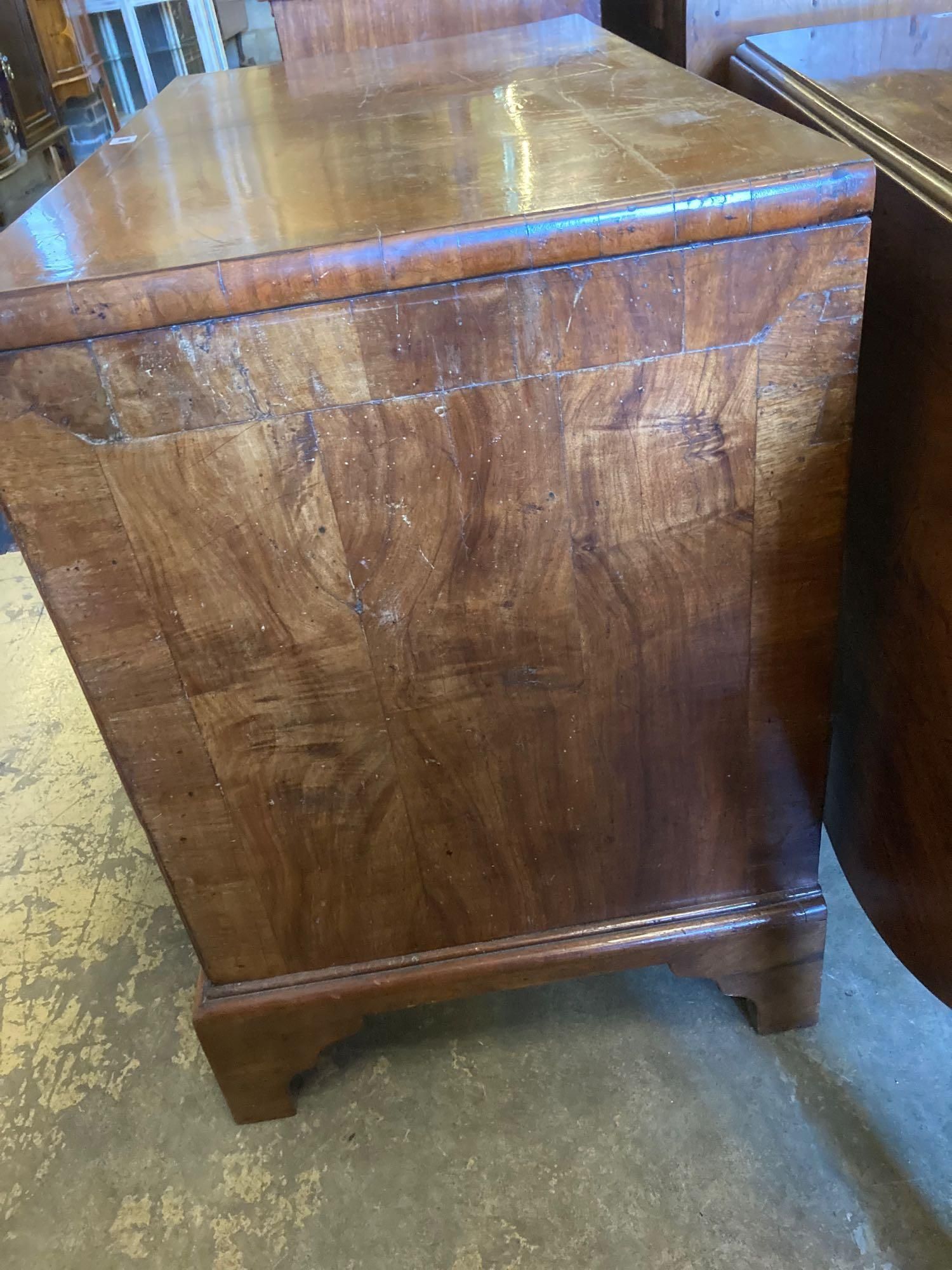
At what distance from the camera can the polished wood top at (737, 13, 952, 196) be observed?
74 cm

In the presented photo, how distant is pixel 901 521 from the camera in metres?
0.77

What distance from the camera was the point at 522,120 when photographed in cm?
85

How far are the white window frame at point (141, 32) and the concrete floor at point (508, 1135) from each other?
9.09ft

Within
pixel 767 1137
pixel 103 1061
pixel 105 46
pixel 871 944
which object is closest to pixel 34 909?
pixel 103 1061

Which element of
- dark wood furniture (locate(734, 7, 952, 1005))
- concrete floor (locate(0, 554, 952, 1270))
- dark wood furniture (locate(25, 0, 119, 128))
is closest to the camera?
dark wood furniture (locate(734, 7, 952, 1005))

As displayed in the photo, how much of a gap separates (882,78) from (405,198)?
551 mm

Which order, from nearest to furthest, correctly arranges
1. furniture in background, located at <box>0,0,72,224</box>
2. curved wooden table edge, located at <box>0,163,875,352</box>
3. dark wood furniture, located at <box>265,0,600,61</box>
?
curved wooden table edge, located at <box>0,163,875,352</box>, dark wood furniture, located at <box>265,0,600,61</box>, furniture in background, located at <box>0,0,72,224</box>

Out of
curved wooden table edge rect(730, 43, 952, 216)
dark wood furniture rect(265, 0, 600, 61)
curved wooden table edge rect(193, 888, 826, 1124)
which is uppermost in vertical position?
dark wood furniture rect(265, 0, 600, 61)

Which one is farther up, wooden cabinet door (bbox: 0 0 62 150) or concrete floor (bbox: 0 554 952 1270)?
wooden cabinet door (bbox: 0 0 62 150)

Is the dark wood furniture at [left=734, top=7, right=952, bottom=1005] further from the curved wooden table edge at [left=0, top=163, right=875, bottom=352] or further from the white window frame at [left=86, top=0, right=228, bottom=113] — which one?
the white window frame at [left=86, top=0, right=228, bottom=113]

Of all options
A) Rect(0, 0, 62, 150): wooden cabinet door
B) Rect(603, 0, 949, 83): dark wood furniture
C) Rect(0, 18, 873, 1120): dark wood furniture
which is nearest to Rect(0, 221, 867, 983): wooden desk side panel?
Rect(0, 18, 873, 1120): dark wood furniture

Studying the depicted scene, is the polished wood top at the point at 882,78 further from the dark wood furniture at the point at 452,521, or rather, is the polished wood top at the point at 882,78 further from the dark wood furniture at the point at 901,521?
the dark wood furniture at the point at 452,521

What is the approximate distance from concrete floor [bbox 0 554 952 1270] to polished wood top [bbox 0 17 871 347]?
817 millimetres

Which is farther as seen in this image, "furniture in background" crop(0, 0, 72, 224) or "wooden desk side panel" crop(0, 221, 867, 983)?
"furniture in background" crop(0, 0, 72, 224)
